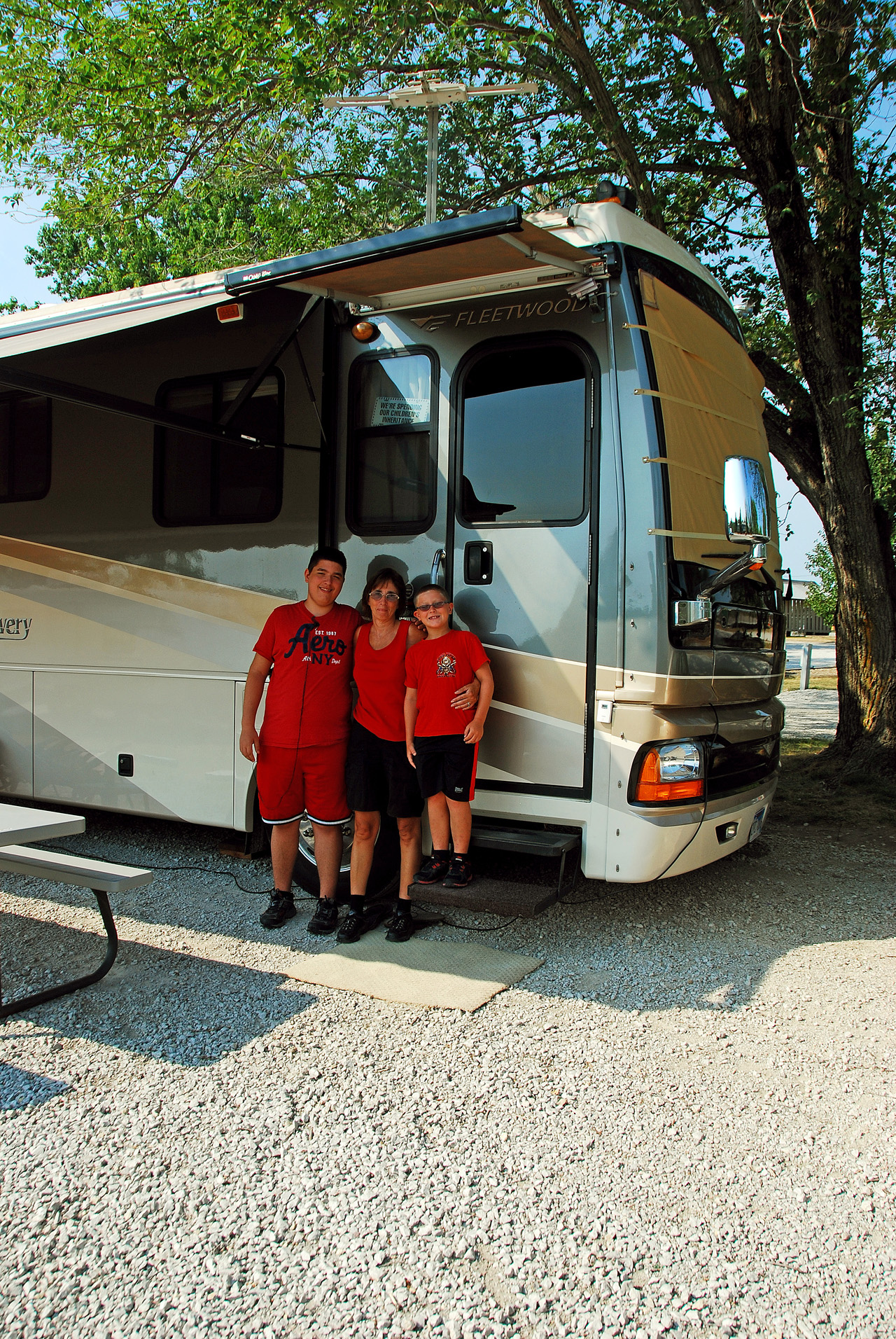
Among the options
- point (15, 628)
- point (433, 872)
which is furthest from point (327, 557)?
point (15, 628)

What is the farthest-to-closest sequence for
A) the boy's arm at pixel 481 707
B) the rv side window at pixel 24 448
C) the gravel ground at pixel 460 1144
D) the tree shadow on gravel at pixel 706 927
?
the rv side window at pixel 24 448 < the boy's arm at pixel 481 707 < the tree shadow on gravel at pixel 706 927 < the gravel ground at pixel 460 1144

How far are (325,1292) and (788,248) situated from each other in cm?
843

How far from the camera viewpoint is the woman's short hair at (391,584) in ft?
14.9

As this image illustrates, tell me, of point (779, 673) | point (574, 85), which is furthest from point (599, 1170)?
point (574, 85)

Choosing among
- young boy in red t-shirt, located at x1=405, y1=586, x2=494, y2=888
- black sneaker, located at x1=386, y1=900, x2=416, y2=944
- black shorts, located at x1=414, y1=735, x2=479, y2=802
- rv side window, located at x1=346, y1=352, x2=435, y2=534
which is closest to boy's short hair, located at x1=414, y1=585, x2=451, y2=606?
young boy in red t-shirt, located at x1=405, y1=586, x2=494, y2=888

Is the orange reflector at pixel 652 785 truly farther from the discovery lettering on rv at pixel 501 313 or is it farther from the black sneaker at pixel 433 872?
the discovery lettering on rv at pixel 501 313

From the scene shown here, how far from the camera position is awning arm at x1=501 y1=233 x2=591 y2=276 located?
13.0 feet

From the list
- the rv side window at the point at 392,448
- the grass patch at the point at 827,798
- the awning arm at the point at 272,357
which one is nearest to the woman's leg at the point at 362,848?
the rv side window at the point at 392,448

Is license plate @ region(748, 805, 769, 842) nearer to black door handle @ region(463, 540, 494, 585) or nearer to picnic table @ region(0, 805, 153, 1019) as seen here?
black door handle @ region(463, 540, 494, 585)

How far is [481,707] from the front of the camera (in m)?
4.38

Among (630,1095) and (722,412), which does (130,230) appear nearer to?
(722,412)

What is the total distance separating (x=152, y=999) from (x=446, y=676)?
6.07 ft

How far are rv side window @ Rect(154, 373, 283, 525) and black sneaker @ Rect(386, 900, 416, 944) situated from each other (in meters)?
2.18

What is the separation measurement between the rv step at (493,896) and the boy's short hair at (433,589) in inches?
52.5
